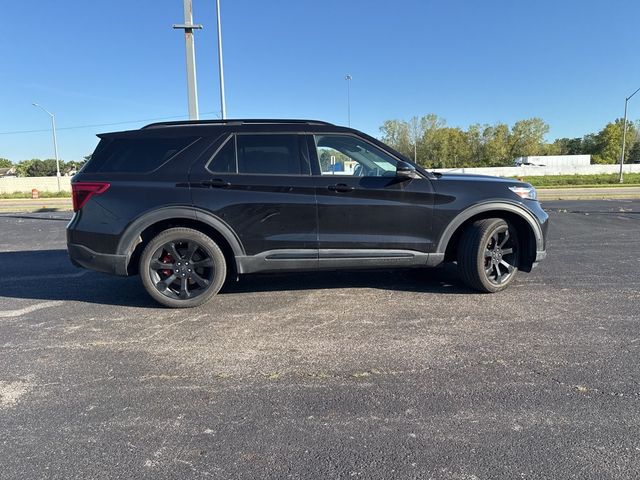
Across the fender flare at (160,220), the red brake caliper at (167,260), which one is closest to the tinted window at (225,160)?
the fender flare at (160,220)

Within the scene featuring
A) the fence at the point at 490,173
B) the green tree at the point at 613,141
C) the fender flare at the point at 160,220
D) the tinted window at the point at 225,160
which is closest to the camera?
the fender flare at the point at 160,220

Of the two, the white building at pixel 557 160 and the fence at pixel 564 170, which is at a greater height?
the white building at pixel 557 160

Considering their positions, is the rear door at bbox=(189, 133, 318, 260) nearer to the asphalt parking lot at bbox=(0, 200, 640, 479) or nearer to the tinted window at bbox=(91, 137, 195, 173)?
the tinted window at bbox=(91, 137, 195, 173)

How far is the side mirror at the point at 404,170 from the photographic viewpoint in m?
4.48

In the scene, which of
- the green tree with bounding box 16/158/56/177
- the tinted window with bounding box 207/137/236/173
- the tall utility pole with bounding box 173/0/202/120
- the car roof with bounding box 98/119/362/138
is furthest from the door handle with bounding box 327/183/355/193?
the green tree with bounding box 16/158/56/177

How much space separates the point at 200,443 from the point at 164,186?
2767 millimetres

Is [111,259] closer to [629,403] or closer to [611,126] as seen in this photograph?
[629,403]

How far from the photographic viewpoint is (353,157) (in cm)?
468

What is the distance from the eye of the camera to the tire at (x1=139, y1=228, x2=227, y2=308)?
4.43 m

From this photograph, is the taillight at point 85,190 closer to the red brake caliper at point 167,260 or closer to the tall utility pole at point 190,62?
the red brake caliper at point 167,260

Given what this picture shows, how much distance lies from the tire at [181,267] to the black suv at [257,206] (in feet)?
0.04

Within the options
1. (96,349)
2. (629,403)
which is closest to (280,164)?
(96,349)

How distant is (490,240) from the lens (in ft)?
15.7

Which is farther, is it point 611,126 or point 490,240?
point 611,126
